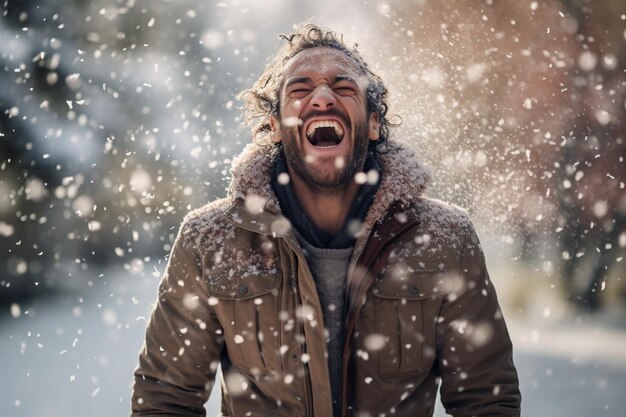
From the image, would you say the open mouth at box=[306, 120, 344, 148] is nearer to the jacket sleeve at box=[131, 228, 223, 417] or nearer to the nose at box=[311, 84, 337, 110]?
the nose at box=[311, 84, 337, 110]

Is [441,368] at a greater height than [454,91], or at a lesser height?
lesser

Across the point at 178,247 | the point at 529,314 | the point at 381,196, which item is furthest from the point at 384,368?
the point at 529,314

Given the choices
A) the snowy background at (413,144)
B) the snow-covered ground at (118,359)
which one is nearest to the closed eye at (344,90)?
the snow-covered ground at (118,359)

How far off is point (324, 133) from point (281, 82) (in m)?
0.31

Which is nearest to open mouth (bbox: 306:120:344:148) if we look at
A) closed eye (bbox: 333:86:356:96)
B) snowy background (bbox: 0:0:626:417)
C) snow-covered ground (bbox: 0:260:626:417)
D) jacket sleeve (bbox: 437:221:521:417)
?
closed eye (bbox: 333:86:356:96)

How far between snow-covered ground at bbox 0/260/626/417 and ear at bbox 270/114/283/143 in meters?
2.24

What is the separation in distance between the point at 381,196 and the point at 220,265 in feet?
2.24

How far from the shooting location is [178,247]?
2467mm

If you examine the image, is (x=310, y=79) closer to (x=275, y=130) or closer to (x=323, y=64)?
(x=323, y=64)

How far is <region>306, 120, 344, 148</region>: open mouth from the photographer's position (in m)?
2.59

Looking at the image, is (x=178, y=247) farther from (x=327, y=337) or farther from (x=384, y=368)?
(x=384, y=368)

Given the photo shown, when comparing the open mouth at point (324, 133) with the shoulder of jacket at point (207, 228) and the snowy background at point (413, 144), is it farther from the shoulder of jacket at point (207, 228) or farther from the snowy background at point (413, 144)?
the snowy background at point (413, 144)

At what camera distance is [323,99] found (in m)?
2.56

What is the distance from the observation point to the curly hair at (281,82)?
2.98 meters
